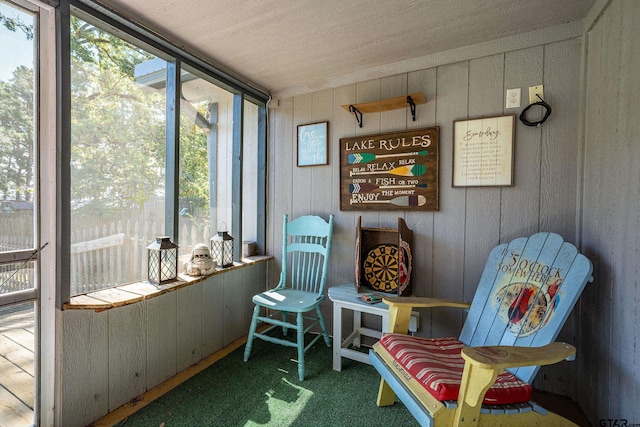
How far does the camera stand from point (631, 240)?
117 centimetres

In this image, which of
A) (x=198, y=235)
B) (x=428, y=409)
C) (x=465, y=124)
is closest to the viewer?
(x=428, y=409)

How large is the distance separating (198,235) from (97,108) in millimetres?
1077

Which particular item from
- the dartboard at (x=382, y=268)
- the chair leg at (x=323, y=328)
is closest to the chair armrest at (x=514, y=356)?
the dartboard at (x=382, y=268)

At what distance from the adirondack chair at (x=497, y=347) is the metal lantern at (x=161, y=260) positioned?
136 cm

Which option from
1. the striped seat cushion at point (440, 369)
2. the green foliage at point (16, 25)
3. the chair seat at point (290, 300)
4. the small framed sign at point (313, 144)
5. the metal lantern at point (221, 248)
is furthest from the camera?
the small framed sign at point (313, 144)

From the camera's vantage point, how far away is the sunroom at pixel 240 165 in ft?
4.29

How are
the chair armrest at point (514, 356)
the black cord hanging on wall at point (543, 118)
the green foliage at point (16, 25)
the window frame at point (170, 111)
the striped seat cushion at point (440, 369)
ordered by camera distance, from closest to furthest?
the chair armrest at point (514, 356), the striped seat cushion at point (440, 369), the green foliage at point (16, 25), the window frame at point (170, 111), the black cord hanging on wall at point (543, 118)

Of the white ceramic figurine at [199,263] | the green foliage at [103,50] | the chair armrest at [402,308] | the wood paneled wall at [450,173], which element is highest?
the green foliage at [103,50]

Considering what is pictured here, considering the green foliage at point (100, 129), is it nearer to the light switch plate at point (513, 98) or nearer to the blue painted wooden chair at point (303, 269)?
the blue painted wooden chair at point (303, 269)

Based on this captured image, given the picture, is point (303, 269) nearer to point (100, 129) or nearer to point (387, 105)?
point (387, 105)

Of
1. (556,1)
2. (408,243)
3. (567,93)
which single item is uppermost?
(556,1)

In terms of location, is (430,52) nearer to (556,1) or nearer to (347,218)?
(556,1)

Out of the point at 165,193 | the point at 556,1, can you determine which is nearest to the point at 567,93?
the point at 556,1

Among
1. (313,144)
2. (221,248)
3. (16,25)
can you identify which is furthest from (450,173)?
(16,25)
